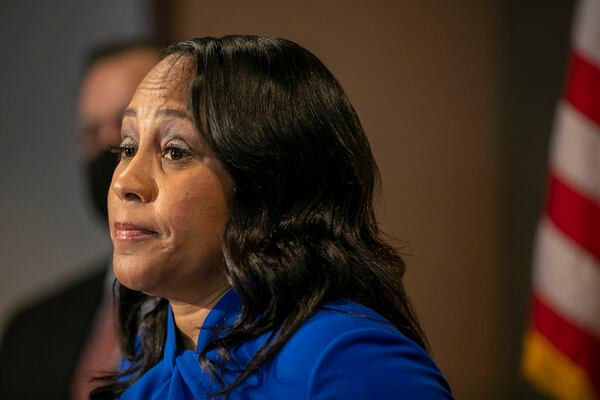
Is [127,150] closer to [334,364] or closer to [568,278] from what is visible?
[334,364]

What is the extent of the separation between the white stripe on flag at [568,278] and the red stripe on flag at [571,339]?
0.02 metres

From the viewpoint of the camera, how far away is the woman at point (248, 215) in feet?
2.91

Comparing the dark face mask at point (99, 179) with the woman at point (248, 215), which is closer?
the woman at point (248, 215)

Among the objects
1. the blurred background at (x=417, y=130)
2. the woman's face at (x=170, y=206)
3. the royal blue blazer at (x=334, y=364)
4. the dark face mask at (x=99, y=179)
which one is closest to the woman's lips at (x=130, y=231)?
the woman's face at (x=170, y=206)

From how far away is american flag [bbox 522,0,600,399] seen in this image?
198 cm

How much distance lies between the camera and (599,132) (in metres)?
1.97

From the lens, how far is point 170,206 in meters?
0.89

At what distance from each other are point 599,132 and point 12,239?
146cm

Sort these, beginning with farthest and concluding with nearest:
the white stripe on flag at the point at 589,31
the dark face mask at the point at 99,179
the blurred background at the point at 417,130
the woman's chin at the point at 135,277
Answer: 1. the blurred background at the point at 417,130
2. the dark face mask at the point at 99,179
3. the white stripe on flag at the point at 589,31
4. the woman's chin at the point at 135,277

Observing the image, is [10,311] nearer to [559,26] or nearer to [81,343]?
[81,343]

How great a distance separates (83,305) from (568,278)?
119 cm

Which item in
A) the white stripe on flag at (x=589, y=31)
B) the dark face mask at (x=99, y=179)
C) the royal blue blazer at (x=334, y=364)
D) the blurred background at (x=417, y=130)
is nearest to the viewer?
the royal blue blazer at (x=334, y=364)

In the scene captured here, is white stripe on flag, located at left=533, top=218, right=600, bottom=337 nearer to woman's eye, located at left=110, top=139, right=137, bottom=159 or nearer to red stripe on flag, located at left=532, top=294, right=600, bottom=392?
red stripe on flag, located at left=532, top=294, right=600, bottom=392

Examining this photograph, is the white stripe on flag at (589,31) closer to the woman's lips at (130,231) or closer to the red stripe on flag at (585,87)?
the red stripe on flag at (585,87)
